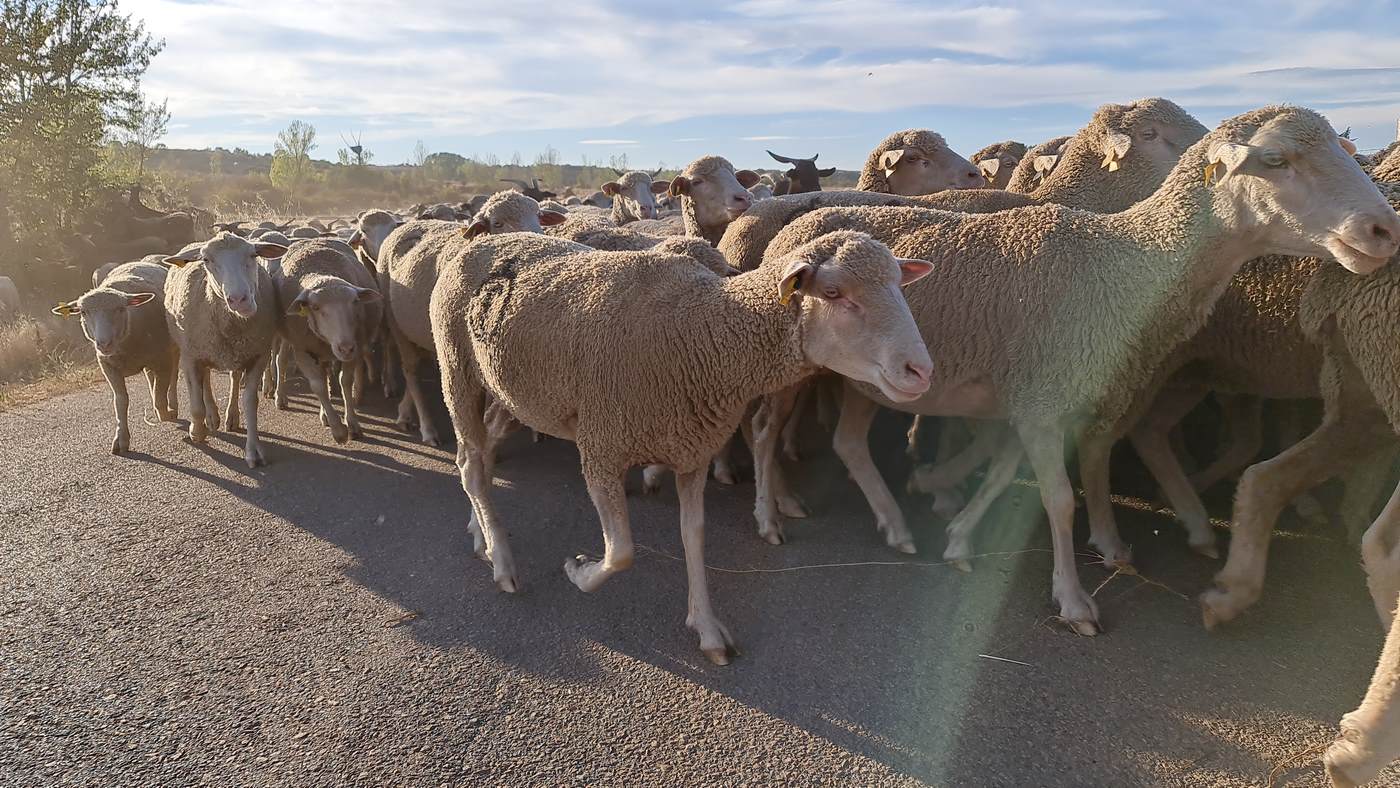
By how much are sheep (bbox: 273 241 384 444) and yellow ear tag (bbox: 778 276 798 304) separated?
4441 millimetres

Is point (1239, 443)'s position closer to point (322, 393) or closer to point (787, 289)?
point (787, 289)

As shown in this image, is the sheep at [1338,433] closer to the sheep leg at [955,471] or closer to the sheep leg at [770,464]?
the sheep leg at [955,471]

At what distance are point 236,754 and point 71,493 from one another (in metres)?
3.94

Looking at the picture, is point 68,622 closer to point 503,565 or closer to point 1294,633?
point 503,565

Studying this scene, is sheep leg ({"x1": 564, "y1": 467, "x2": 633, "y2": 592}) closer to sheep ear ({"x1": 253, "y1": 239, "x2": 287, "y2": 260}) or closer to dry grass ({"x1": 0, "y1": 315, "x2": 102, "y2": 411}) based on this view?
sheep ear ({"x1": 253, "y1": 239, "x2": 287, "y2": 260})

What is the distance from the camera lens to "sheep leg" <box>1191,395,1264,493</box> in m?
4.77

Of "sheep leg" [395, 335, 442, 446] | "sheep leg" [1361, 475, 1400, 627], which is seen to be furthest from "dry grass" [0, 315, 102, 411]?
"sheep leg" [1361, 475, 1400, 627]

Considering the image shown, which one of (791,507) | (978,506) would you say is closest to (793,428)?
(791,507)

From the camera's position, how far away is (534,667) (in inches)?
137

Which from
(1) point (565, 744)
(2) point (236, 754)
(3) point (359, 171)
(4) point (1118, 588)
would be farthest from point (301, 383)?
(3) point (359, 171)

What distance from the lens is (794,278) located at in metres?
3.03

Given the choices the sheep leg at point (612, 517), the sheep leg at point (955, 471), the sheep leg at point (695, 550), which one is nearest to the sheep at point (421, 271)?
the sheep leg at point (612, 517)

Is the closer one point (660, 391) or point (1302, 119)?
point (1302, 119)

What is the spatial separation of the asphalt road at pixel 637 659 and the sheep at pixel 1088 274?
54 cm
